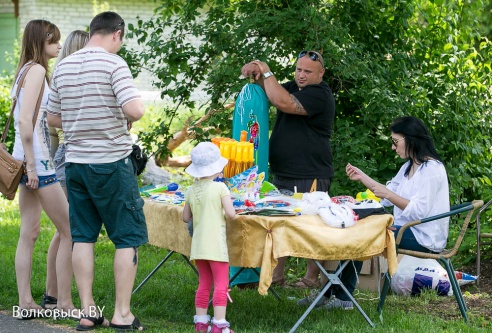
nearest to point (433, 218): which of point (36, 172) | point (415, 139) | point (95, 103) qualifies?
point (415, 139)

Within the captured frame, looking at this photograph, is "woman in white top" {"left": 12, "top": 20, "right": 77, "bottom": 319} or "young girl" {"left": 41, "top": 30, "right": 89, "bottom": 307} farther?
"young girl" {"left": 41, "top": 30, "right": 89, "bottom": 307}

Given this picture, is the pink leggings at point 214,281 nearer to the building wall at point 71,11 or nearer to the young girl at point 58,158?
the young girl at point 58,158

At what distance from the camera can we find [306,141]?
6160mm

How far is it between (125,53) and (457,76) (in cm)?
318

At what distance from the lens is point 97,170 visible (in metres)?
4.78

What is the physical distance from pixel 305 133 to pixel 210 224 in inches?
62.8

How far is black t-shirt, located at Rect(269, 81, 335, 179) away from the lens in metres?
6.15

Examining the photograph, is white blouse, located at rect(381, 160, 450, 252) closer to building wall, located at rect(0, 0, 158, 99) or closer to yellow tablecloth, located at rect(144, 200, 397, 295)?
yellow tablecloth, located at rect(144, 200, 397, 295)

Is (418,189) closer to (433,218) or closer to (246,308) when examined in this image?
(433,218)

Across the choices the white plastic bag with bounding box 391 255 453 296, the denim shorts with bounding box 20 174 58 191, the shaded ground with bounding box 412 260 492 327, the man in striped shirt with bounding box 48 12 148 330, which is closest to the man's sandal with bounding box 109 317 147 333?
the man in striped shirt with bounding box 48 12 148 330

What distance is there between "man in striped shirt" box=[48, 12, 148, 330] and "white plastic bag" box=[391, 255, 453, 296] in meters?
2.35

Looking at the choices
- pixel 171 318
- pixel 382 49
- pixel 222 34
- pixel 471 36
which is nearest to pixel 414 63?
pixel 382 49

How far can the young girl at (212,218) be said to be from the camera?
484cm

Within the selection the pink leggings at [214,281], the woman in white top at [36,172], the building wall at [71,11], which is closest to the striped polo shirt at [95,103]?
the woman in white top at [36,172]
